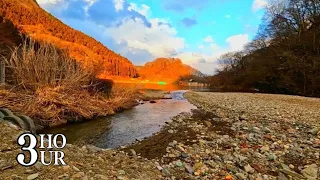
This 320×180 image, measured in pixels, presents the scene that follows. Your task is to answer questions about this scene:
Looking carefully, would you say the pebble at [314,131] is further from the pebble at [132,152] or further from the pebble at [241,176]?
the pebble at [132,152]

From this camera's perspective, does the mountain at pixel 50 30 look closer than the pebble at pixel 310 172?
No

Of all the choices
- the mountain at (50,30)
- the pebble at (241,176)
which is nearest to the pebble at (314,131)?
the pebble at (241,176)

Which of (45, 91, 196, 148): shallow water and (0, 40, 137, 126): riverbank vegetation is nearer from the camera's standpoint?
(45, 91, 196, 148): shallow water

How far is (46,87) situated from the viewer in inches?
491

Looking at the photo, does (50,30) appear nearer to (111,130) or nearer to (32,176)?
(111,130)

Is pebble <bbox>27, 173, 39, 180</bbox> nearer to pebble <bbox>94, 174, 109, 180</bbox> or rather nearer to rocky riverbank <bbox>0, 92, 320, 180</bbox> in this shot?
rocky riverbank <bbox>0, 92, 320, 180</bbox>

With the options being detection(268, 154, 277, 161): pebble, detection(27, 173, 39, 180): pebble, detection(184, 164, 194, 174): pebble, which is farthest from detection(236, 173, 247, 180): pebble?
detection(27, 173, 39, 180): pebble

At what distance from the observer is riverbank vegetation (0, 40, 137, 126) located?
38.0 feet

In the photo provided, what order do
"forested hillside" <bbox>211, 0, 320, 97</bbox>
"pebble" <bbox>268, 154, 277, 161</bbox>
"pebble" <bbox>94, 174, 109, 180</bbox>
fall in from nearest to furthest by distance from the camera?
"pebble" <bbox>94, 174, 109, 180</bbox> → "pebble" <bbox>268, 154, 277, 161</bbox> → "forested hillside" <bbox>211, 0, 320, 97</bbox>

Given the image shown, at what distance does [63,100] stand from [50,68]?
1667 millimetres

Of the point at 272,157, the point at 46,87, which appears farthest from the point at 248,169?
the point at 46,87

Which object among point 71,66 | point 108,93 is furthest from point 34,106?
point 108,93

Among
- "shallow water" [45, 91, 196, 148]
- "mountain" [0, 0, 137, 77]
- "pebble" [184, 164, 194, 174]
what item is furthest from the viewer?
"mountain" [0, 0, 137, 77]

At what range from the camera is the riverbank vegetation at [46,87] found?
1158 cm
